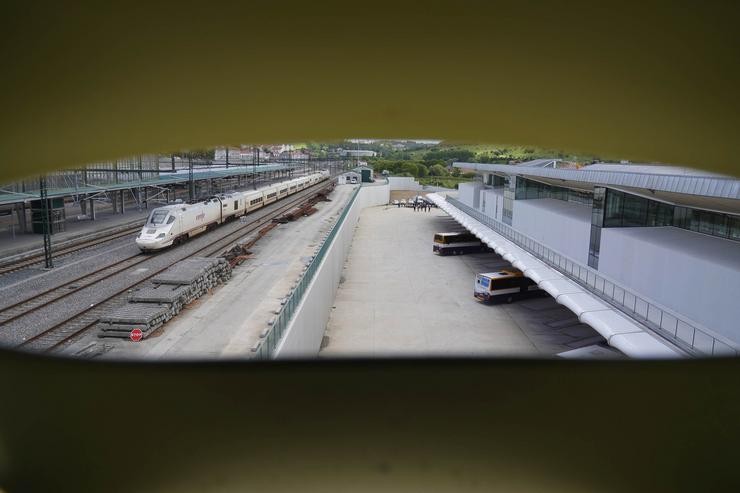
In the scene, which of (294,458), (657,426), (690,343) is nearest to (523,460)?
(657,426)

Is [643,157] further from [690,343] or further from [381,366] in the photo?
[690,343]

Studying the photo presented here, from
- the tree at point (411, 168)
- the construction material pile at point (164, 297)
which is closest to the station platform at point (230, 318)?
the construction material pile at point (164, 297)

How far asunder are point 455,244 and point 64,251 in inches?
605

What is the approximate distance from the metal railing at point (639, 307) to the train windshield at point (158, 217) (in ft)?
40.5

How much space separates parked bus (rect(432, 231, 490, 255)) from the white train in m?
9.80

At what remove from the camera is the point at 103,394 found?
2.81m

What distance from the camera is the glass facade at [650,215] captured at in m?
11.6

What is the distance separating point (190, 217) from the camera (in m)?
19.9

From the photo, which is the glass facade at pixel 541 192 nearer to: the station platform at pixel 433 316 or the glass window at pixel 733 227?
the station platform at pixel 433 316

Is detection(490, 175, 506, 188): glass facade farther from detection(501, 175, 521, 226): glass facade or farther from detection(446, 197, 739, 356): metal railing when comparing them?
detection(446, 197, 739, 356): metal railing

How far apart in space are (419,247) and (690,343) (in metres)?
17.8

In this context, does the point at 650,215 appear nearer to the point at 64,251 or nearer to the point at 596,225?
the point at 596,225

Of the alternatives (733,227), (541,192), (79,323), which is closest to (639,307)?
(733,227)

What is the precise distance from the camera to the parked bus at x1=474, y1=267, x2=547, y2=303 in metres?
16.2
